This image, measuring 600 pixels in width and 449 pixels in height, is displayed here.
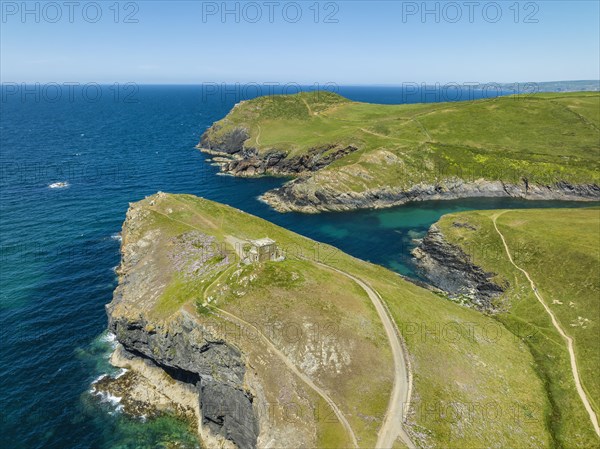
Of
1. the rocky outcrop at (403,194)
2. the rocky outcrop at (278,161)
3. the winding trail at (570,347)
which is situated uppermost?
the rocky outcrop at (278,161)

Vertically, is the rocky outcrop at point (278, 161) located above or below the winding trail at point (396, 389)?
above

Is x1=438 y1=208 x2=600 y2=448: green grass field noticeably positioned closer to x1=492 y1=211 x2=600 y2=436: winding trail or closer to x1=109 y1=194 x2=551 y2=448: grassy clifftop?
x1=492 y1=211 x2=600 y2=436: winding trail

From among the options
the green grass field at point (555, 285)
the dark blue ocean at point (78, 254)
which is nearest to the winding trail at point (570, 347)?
the green grass field at point (555, 285)

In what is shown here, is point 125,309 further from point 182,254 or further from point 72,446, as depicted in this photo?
point 72,446

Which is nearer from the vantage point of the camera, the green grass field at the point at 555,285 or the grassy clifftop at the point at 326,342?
the grassy clifftop at the point at 326,342

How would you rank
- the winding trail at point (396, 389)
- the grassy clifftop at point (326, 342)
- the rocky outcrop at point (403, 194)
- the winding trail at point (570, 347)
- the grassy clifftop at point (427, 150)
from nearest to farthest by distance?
the winding trail at point (396, 389) < the grassy clifftop at point (326, 342) < the winding trail at point (570, 347) < the rocky outcrop at point (403, 194) < the grassy clifftop at point (427, 150)

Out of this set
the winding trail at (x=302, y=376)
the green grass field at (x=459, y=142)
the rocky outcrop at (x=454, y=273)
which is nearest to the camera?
the winding trail at (x=302, y=376)

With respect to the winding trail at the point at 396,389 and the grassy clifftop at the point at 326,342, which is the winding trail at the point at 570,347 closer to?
the grassy clifftop at the point at 326,342

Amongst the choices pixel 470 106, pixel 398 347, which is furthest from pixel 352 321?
pixel 470 106
